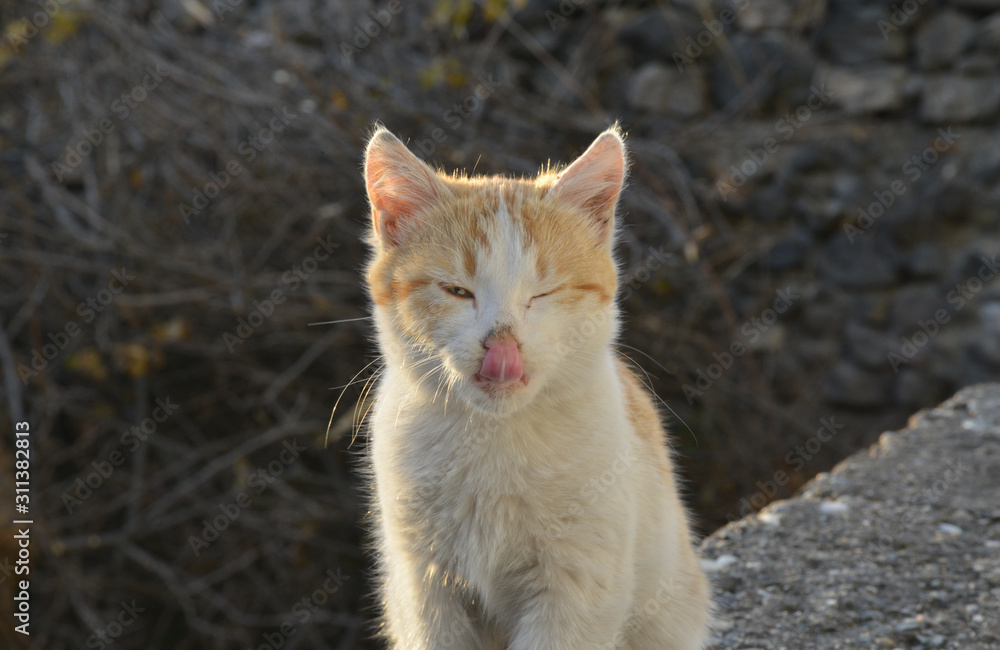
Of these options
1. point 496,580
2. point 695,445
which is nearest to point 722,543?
point 496,580

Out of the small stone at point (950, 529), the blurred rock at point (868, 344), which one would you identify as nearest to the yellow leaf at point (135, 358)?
the small stone at point (950, 529)

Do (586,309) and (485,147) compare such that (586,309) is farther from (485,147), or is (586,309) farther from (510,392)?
(485,147)

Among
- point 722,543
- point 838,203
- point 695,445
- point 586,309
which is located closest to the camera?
point 586,309

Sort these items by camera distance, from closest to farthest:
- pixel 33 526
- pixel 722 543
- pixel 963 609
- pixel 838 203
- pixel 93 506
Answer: pixel 963 609 → pixel 722 543 → pixel 33 526 → pixel 93 506 → pixel 838 203

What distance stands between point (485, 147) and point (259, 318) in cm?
150

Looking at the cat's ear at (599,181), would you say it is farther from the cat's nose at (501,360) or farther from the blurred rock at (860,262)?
the blurred rock at (860,262)

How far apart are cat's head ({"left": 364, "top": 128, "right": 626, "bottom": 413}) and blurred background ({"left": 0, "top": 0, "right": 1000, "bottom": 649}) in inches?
88.0

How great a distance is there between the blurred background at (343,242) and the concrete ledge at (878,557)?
62.3 inches

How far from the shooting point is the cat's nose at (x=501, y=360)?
1737 mm

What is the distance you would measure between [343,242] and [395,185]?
291cm

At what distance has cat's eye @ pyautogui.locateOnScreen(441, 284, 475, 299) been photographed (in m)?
1.90

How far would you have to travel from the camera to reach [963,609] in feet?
7.41

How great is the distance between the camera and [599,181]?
6.88 feet

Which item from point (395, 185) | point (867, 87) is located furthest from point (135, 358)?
point (867, 87)
